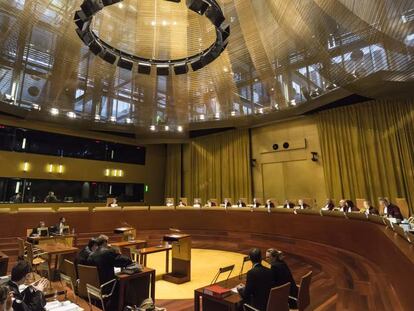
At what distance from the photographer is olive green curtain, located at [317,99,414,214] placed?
7.96 meters

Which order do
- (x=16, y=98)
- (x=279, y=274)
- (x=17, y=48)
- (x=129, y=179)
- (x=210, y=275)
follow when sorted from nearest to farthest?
1. (x=279, y=274)
2. (x=210, y=275)
3. (x=17, y=48)
4. (x=16, y=98)
5. (x=129, y=179)

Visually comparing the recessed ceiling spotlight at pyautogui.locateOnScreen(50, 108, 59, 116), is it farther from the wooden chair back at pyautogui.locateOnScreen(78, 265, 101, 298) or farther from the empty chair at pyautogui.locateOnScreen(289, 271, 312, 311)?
the empty chair at pyautogui.locateOnScreen(289, 271, 312, 311)

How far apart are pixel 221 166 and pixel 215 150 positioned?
940mm

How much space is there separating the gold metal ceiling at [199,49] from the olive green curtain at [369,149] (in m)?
1.78

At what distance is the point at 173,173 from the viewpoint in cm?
1538

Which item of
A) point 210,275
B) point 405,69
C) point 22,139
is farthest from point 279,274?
point 22,139

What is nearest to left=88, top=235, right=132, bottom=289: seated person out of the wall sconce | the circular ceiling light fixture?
the circular ceiling light fixture

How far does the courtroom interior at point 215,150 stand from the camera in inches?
136

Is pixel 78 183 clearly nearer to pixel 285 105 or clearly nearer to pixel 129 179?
pixel 129 179

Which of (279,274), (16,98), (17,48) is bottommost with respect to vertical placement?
(279,274)

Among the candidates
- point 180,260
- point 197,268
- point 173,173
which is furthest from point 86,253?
point 173,173

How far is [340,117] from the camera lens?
9547 millimetres

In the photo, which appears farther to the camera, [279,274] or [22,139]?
[22,139]

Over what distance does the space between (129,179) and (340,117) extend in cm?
1052
